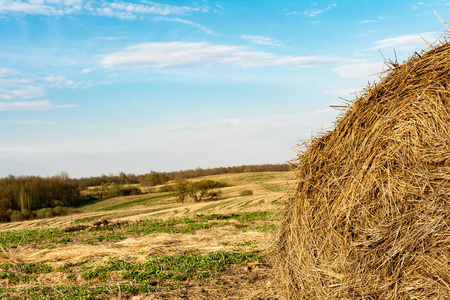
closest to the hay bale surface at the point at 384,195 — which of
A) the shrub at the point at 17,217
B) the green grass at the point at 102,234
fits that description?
the green grass at the point at 102,234

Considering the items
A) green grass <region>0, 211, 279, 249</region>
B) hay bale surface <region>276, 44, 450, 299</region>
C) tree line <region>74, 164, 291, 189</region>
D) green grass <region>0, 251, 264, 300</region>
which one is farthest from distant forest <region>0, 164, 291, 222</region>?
hay bale surface <region>276, 44, 450, 299</region>

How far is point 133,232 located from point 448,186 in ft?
44.3

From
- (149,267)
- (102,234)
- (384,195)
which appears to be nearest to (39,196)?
(102,234)

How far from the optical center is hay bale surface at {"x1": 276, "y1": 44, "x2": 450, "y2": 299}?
185 inches

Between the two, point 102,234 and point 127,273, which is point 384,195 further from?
point 102,234

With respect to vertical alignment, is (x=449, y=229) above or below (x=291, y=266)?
above

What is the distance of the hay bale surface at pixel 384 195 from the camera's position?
4.69 meters

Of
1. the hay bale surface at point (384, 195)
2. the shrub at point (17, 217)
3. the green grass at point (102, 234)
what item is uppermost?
the hay bale surface at point (384, 195)

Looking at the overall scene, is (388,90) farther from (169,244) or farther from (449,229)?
(169,244)

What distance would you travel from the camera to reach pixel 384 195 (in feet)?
16.4

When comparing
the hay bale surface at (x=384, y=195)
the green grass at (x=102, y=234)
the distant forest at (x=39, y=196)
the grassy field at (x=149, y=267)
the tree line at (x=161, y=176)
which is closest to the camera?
the hay bale surface at (x=384, y=195)

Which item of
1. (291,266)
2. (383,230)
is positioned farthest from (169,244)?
(383,230)

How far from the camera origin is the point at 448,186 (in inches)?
180

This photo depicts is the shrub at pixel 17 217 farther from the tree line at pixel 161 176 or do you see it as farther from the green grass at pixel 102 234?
the tree line at pixel 161 176
